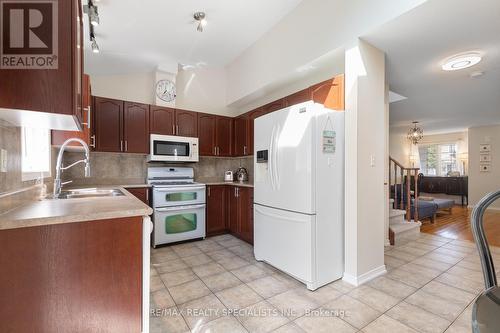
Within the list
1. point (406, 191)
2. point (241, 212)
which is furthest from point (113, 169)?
point (406, 191)

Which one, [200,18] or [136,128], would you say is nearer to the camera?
[200,18]

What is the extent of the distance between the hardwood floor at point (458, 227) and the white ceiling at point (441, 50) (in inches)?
94.5

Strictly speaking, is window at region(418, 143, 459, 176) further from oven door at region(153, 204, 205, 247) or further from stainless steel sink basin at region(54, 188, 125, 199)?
stainless steel sink basin at region(54, 188, 125, 199)

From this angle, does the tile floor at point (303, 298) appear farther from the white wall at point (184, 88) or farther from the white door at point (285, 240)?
the white wall at point (184, 88)

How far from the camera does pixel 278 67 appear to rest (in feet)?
10.7

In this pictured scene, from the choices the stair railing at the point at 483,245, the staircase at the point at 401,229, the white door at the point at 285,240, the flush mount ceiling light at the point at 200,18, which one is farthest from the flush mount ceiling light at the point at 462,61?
the flush mount ceiling light at the point at 200,18

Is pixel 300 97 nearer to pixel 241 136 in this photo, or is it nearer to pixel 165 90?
pixel 241 136

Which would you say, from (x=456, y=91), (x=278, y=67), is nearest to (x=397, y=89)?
(x=456, y=91)

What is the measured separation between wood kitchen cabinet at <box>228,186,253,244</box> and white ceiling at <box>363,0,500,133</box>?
2415mm

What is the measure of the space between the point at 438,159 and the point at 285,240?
9242 millimetres

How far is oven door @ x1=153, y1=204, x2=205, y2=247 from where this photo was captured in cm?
335

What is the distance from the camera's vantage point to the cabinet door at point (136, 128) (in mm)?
3465

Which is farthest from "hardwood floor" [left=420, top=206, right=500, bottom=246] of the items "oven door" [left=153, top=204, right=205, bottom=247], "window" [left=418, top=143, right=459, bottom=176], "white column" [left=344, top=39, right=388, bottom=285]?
"oven door" [left=153, top=204, right=205, bottom=247]

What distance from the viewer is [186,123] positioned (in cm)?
395
